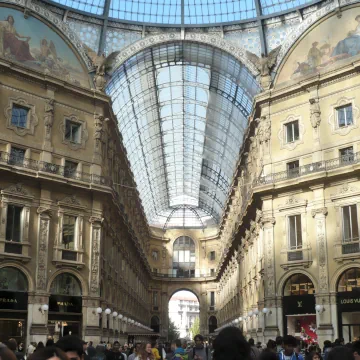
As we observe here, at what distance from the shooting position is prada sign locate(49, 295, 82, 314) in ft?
117

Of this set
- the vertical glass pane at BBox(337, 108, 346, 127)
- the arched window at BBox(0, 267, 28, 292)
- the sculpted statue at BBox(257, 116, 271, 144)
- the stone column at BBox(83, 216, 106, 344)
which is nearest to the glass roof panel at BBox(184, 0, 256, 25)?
the sculpted statue at BBox(257, 116, 271, 144)

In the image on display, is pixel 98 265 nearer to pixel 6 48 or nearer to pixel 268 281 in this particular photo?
pixel 268 281

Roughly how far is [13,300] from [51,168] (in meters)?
8.50

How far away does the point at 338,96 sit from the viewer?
37.8 metres

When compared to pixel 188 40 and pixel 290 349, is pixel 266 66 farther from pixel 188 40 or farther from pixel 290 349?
pixel 290 349

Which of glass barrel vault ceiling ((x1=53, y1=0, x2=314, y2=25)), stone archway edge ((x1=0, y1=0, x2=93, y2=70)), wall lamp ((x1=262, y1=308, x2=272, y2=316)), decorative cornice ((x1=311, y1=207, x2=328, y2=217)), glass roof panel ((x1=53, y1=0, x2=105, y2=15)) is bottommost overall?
wall lamp ((x1=262, y1=308, x2=272, y2=316))

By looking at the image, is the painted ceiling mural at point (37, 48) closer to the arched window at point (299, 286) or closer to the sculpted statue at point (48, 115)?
the sculpted statue at point (48, 115)

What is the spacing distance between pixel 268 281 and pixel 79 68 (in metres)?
19.8

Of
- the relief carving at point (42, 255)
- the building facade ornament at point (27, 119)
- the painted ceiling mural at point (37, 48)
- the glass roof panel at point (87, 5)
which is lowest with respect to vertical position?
the relief carving at point (42, 255)

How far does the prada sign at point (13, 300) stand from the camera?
33406 mm

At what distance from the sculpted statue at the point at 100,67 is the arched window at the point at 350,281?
2091cm

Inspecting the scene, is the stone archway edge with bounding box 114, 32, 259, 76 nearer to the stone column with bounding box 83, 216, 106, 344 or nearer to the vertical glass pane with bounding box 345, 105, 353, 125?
the vertical glass pane with bounding box 345, 105, 353, 125

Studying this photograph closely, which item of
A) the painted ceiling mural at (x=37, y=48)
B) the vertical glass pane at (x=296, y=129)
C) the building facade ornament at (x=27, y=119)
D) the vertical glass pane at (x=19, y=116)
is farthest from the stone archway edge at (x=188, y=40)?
the vertical glass pane at (x=19, y=116)

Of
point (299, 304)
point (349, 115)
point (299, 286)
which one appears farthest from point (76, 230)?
point (349, 115)
